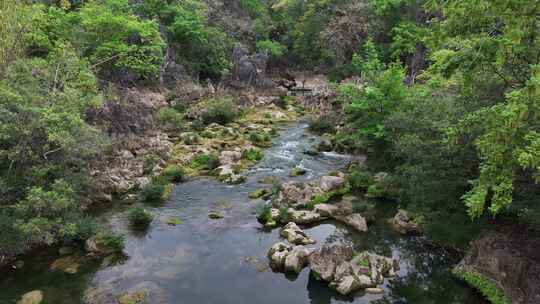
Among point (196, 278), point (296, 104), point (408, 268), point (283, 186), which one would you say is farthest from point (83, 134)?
point (296, 104)

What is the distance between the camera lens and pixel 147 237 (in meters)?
15.7

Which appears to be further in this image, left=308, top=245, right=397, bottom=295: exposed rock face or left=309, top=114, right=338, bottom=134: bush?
left=309, top=114, right=338, bottom=134: bush

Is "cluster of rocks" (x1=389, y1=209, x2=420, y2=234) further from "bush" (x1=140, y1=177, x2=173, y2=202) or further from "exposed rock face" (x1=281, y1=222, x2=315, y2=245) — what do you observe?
"bush" (x1=140, y1=177, x2=173, y2=202)

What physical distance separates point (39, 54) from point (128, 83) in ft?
24.4

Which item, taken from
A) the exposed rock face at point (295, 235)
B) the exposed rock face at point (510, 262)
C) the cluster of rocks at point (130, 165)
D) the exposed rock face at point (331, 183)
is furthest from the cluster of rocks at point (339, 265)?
the cluster of rocks at point (130, 165)

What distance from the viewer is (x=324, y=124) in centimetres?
3052

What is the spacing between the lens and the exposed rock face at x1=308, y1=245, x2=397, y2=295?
12.6 metres

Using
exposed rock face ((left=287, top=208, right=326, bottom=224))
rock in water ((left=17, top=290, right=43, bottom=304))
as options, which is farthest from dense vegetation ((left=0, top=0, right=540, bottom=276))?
exposed rock face ((left=287, top=208, right=326, bottom=224))

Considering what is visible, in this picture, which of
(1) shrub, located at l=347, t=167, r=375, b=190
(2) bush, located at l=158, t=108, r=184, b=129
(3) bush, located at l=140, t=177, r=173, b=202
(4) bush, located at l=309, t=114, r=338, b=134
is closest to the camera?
(3) bush, located at l=140, t=177, r=173, b=202

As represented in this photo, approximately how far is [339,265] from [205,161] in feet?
40.1

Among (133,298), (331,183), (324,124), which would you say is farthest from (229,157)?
(133,298)

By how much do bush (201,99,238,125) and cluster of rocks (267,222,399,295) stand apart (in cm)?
1895

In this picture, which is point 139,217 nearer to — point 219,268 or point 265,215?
point 219,268

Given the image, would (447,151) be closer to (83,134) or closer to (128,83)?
(83,134)
